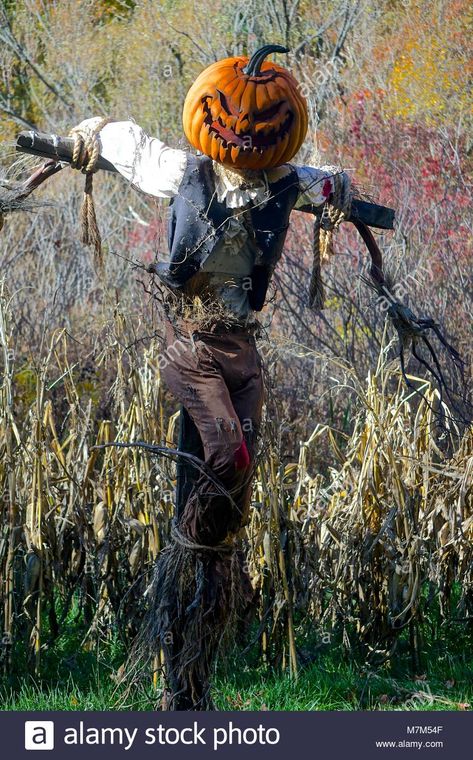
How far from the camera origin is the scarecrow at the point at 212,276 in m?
3.67

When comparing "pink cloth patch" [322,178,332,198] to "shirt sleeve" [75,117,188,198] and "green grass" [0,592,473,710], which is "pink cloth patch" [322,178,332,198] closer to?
"shirt sleeve" [75,117,188,198]

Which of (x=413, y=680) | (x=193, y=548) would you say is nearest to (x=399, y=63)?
(x=413, y=680)

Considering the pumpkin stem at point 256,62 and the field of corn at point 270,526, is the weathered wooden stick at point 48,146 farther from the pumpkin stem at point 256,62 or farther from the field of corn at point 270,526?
the field of corn at point 270,526

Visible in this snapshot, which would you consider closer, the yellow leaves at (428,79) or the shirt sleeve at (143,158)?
the shirt sleeve at (143,158)

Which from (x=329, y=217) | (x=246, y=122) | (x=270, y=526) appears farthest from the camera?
(x=270, y=526)

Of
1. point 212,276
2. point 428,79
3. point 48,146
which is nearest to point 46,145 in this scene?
point 48,146

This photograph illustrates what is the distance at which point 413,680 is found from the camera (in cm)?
492

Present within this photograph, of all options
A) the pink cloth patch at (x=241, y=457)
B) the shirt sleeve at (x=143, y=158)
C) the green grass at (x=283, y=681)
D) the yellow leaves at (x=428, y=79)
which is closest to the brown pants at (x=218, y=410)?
the pink cloth patch at (x=241, y=457)

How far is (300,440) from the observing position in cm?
618

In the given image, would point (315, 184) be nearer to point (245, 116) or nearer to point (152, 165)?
point (245, 116)

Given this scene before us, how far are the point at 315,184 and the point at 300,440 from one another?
2479mm

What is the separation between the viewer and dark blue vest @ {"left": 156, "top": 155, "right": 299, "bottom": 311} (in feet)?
12.1

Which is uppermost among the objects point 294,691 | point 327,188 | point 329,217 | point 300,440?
point 327,188

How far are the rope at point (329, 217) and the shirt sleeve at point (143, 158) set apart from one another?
1.94ft
